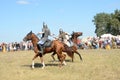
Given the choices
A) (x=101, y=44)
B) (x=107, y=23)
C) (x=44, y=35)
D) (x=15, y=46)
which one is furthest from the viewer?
(x=107, y=23)

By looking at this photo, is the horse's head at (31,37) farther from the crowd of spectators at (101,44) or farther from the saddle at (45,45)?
the crowd of spectators at (101,44)

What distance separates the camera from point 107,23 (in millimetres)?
112938

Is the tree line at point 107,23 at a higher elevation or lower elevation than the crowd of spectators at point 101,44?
higher

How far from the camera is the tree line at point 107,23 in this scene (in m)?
105

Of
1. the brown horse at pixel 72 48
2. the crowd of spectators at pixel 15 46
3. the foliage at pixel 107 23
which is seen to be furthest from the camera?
the foliage at pixel 107 23

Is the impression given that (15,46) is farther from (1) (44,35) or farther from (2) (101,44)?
(1) (44,35)

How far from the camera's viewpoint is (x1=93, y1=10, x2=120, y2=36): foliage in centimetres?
10519

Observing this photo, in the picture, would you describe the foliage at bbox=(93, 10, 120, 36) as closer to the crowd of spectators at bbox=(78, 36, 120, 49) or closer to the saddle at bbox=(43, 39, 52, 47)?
the crowd of spectators at bbox=(78, 36, 120, 49)

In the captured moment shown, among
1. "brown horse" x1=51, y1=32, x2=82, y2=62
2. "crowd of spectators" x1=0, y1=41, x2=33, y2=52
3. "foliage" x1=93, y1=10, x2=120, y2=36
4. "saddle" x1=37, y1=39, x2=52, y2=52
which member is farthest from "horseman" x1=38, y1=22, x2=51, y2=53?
"foliage" x1=93, y1=10, x2=120, y2=36

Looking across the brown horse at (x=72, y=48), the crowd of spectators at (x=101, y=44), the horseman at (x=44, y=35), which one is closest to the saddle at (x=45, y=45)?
the horseman at (x=44, y=35)

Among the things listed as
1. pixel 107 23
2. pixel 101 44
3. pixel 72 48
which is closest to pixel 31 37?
pixel 72 48

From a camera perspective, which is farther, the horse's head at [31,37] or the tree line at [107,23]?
the tree line at [107,23]

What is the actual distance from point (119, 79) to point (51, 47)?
22.8ft

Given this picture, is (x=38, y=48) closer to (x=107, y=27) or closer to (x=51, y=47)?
(x=51, y=47)
